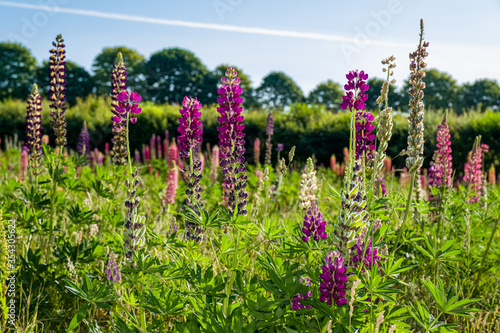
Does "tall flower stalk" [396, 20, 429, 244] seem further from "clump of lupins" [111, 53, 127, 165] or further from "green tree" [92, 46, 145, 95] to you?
"green tree" [92, 46, 145, 95]

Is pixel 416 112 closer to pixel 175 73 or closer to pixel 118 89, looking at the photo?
pixel 118 89

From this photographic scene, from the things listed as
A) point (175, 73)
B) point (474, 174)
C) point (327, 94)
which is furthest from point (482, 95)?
point (474, 174)

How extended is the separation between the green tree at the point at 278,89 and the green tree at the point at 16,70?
1593 inches

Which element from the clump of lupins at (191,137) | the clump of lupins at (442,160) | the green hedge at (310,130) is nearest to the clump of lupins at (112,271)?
the clump of lupins at (191,137)

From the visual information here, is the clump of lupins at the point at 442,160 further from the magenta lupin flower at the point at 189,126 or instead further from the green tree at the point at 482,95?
the green tree at the point at 482,95

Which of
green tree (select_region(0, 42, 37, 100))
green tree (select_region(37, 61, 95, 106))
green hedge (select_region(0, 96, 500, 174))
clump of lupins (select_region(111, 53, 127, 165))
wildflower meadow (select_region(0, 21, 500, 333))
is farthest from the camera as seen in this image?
green tree (select_region(37, 61, 95, 106))

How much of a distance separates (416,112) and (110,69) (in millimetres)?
66031

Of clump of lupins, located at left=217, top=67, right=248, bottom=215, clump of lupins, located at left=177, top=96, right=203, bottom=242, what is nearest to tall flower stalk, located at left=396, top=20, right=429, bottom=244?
clump of lupins, located at left=217, top=67, right=248, bottom=215

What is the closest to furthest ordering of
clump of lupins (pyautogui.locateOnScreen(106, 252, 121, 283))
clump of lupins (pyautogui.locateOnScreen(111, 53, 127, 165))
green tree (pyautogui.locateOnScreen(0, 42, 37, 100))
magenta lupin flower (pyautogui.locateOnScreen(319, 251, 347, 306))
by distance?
magenta lupin flower (pyautogui.locateOnScreen(319, 251, 347, 306)) → clump of lupins (pyautogui.locateOnScreen(106, 252, 121, 283)) → clump of lupins (pyautogui.locateOnScreen(111, 53, 127, 165)) → green tree (pyautogui.locateOnScreen(0, 42, 37, 100))

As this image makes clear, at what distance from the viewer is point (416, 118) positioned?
209 centimetres

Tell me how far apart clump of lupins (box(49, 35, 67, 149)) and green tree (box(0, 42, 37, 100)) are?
6109cm

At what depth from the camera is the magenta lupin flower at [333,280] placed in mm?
1743

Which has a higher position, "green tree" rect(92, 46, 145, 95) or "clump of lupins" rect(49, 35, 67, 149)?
"green tree" rect(92, 46, 145, 95)

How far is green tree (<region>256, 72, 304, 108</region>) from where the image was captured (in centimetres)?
7825
